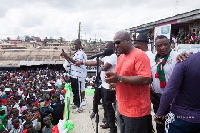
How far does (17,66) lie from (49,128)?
2305 centimetres

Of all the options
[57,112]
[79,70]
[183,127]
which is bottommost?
[57,112]

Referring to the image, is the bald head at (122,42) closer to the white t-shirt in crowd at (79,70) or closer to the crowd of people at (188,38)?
the white t-shirt in crowd at (79,70)

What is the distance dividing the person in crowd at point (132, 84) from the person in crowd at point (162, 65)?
40cm

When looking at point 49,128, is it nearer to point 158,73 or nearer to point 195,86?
point 158,73

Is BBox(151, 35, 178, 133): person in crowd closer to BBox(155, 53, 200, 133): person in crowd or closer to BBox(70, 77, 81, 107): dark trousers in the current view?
BBox(155, 53, 200, 133): person in crowd

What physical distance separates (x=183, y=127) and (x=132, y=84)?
63 cm

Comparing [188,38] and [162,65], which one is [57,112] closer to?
[162,65]

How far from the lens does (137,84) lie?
2.01 meters

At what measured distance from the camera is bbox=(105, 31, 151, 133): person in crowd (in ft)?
6.57

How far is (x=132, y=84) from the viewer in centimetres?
204

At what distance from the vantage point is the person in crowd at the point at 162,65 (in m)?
2.44

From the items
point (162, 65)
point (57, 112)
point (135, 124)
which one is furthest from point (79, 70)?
point (135, 124)

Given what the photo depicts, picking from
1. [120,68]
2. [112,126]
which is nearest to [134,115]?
[120,68]

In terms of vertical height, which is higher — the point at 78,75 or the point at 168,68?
the point at 168,68
